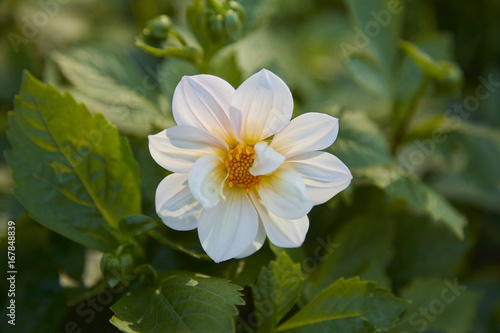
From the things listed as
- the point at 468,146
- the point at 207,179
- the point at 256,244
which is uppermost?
the point at 207,179

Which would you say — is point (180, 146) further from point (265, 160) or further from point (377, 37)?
point (377, 37)

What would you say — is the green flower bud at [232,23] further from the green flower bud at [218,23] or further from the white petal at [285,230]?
the white petal at [285,230]

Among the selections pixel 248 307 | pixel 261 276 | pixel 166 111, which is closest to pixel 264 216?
pixel 261 276

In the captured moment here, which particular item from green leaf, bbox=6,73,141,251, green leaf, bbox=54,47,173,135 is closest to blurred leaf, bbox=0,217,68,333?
green leaf, bbox=6,73,141,251

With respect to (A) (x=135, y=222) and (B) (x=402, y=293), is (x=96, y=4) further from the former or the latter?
(B) (x=402, y=293)

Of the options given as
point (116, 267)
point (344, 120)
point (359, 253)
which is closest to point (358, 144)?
point (344, 120)

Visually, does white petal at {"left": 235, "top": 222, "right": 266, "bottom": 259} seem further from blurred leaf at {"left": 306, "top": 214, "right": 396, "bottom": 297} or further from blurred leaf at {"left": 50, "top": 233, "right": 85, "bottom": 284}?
blurred leaf at {"left": 50, "top": 233, "right": 85, "bottom": 284}

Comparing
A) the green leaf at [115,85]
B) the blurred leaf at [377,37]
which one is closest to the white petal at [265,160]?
the green leaf at [115,85]
